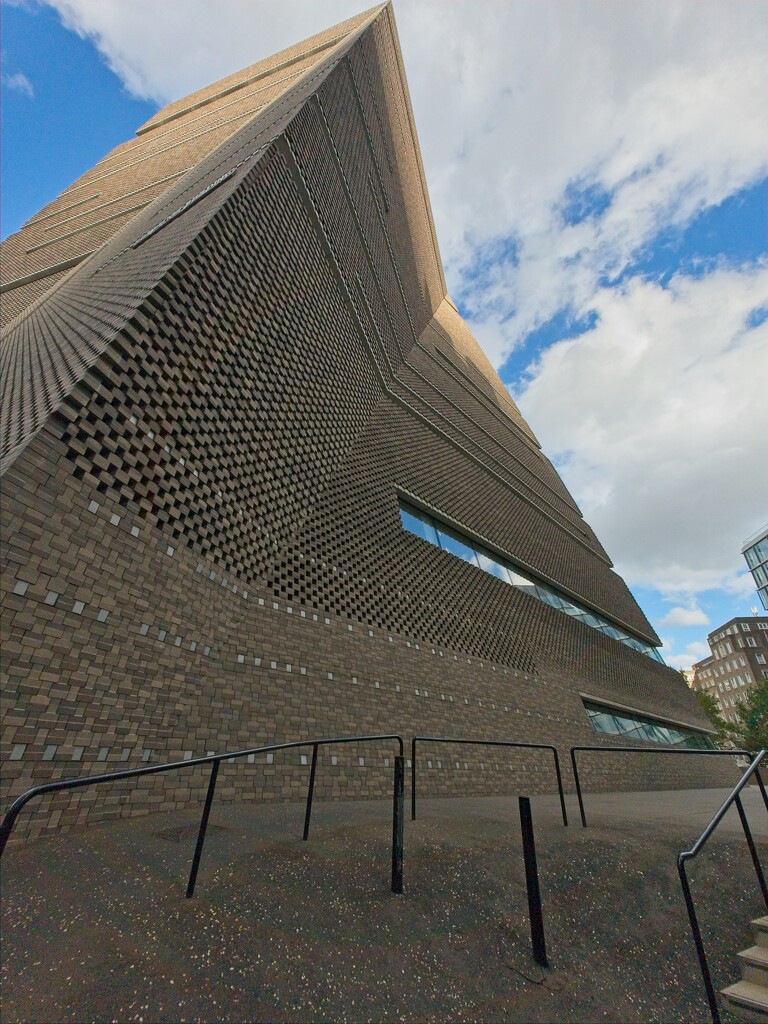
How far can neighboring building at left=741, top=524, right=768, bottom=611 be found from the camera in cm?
5953

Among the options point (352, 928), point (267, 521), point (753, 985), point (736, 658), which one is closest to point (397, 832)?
point (352, 928)

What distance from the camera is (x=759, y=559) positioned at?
61.3 m

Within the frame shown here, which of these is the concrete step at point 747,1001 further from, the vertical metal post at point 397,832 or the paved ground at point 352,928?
the vertical metal post at point 397,832

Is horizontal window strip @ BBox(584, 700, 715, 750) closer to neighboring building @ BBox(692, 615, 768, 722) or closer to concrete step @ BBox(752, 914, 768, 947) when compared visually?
concrete step @ BBox(752, 914, 768, 947)

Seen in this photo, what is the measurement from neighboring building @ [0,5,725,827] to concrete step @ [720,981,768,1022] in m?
4.06

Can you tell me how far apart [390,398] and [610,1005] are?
451 inches

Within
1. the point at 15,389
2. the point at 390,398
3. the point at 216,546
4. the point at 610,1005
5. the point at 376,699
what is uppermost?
the point at 390,398

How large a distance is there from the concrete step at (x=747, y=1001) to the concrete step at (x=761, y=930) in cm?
42

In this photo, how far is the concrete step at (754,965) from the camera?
226cm

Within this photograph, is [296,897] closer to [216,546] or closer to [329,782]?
[329,782]

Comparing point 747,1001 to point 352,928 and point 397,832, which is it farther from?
point 352,928

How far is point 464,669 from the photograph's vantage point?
8.80 metres

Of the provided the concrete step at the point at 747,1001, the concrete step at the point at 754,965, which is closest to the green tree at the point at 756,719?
the concrete step at the point at 754,965

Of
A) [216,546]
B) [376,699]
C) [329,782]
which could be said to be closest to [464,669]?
[376,699]
